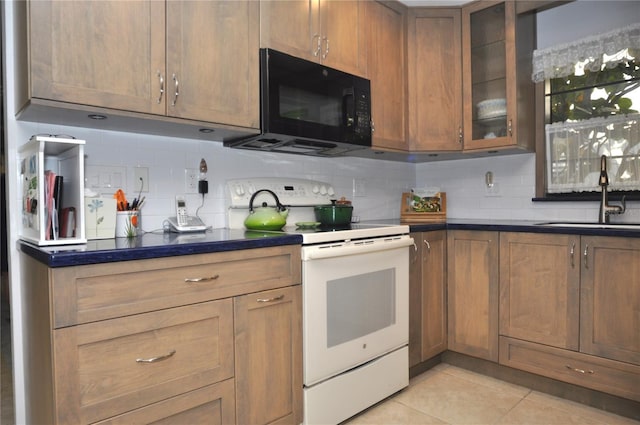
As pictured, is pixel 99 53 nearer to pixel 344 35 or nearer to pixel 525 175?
pixel 344 35

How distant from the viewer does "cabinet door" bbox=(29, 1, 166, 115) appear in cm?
140

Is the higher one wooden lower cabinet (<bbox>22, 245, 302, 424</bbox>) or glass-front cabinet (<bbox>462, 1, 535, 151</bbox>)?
glass-front cabinet (<bbox>462, 1, 535, 151</bbox>)

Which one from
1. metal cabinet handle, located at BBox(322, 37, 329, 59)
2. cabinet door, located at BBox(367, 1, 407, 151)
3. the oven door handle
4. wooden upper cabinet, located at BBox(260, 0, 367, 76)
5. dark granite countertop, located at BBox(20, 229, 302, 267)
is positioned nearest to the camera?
dark granite countertop, located at BBox(20, 229, 302, 267)

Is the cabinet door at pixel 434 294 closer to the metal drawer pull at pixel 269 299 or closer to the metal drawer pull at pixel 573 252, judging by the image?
the metal drawer pull at pixel 573 252

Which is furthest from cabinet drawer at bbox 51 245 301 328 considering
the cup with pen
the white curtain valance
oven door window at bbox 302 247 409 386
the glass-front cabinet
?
the white curtain valance

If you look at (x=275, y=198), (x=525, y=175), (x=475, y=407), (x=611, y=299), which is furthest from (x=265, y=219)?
(x=525, y=175)

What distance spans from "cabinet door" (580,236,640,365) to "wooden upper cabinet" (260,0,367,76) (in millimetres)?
1583

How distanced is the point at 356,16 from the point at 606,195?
1.82 metres

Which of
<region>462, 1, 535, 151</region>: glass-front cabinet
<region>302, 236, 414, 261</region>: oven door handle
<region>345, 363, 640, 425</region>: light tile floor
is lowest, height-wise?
<region>345, 363, 640, 425</region>: light tile floor

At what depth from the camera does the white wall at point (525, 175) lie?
2.56 metres

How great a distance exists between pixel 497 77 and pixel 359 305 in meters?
1.79

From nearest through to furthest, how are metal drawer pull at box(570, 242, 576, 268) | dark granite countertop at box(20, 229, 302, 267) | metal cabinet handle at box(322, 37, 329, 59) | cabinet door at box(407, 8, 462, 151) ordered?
1. dark granite countertop at box(20, 229, 302, 267)
2. metal drawer pull at box(570, 242, 576, 268)
3. metal cabinet handle at box(322, 37, 329, 59)
4. cabinet door at box(407, 8, 462, 151)

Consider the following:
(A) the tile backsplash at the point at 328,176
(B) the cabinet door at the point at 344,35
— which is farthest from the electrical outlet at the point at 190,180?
(B) the cabinet door at the point at 344,35

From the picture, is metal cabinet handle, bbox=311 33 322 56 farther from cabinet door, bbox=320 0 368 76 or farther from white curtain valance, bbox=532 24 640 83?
white curtain valance, bbox=532 24 640 83
